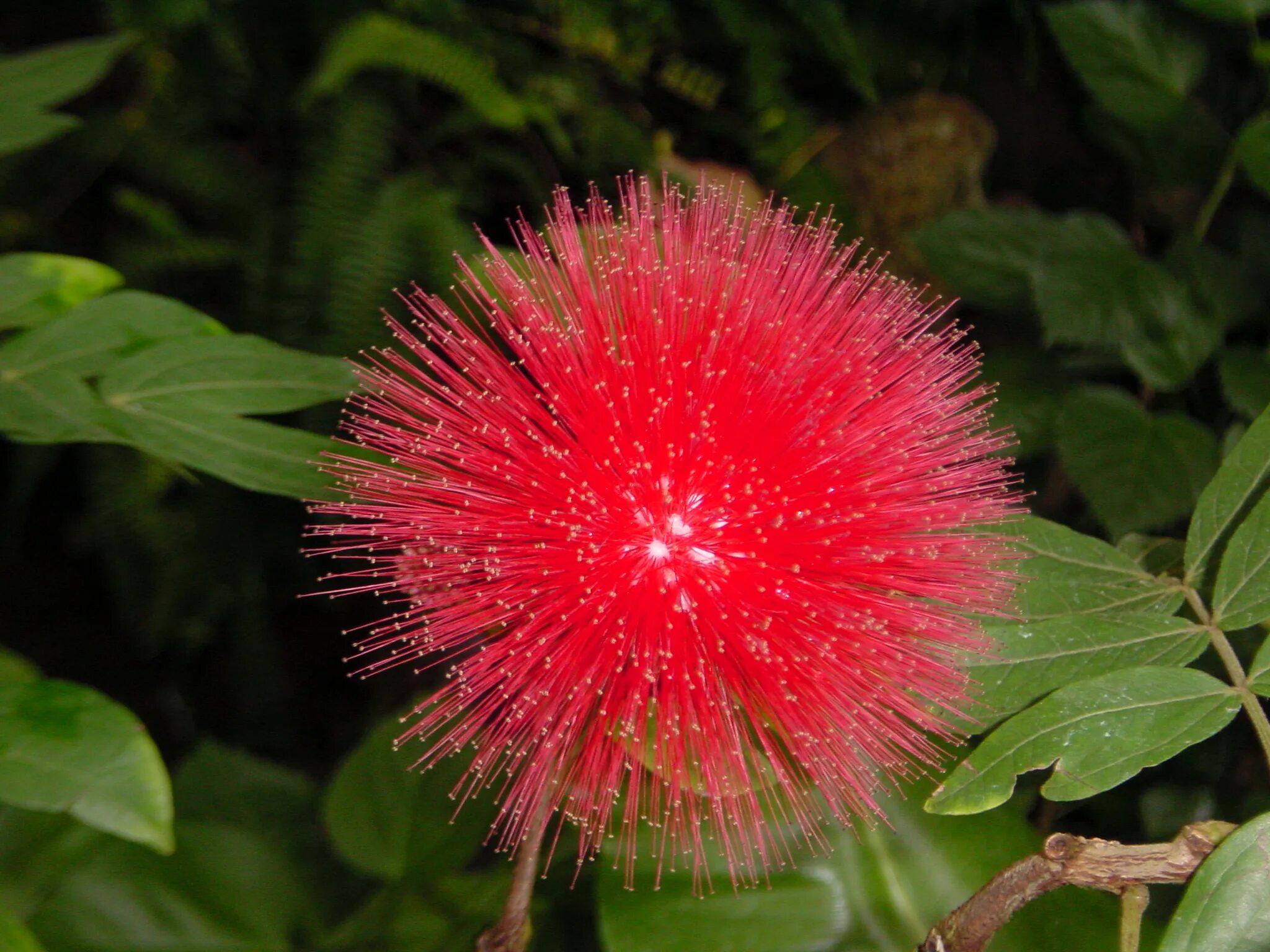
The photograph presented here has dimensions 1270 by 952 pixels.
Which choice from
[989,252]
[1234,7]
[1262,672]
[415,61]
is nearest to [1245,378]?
[989,252]

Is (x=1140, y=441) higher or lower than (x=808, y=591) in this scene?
higher

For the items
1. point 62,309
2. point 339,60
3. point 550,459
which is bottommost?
point 550,459

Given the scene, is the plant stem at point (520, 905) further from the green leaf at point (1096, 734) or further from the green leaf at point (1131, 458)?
the green leaf at point (1131, 458)

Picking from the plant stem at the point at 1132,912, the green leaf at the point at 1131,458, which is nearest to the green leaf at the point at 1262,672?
the plant stem at the point at 1132,912

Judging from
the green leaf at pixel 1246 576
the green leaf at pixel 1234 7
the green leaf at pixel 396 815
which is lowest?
the green leaf at pixel 396 815

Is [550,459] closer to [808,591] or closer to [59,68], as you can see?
[808,591]

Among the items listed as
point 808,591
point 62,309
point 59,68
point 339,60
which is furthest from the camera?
point 339,60

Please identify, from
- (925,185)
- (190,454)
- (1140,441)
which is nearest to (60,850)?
(190,454)

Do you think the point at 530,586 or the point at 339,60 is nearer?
the point at 530,586
